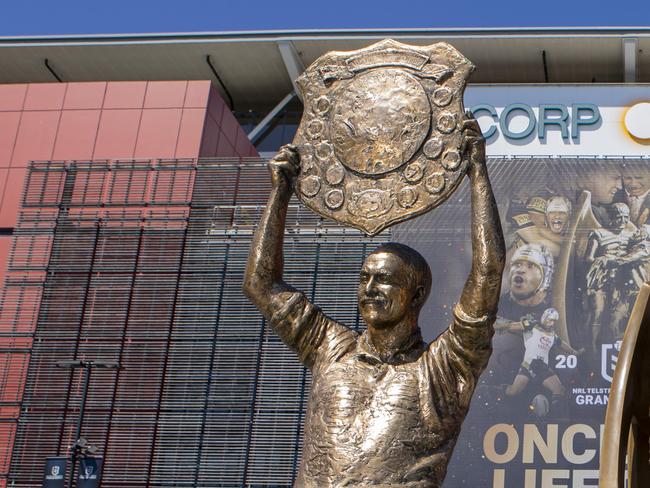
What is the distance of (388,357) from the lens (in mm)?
5152

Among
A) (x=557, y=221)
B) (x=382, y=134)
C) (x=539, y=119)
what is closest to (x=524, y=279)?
(x=557, y=221)

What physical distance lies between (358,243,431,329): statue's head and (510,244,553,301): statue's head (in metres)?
17.0

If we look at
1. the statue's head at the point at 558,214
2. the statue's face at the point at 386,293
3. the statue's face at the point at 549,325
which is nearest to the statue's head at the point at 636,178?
the statue's head at the point at 558,214

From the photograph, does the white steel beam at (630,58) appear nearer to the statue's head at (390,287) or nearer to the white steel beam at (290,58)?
the white steel beam at (290,58)

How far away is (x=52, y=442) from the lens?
23156 mm

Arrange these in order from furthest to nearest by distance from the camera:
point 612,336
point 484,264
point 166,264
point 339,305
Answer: point 166,264 < point 339,305 < point 612,336 < point 484,264

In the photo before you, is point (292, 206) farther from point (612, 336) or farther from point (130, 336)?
point (612, 336)

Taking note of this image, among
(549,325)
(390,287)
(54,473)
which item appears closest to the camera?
(390,287)

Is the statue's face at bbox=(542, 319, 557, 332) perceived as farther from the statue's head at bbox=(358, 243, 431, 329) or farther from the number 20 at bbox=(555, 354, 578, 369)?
the statue's head at bbox=(358, 243, 431, 329)

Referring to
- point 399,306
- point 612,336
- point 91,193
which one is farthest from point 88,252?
point 399,306

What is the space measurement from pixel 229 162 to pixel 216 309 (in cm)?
307

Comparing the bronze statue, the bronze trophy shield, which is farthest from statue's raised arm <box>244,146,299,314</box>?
the bronze statue

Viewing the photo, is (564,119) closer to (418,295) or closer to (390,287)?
(418,295)

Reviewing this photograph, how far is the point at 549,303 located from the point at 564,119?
4.64 metres
